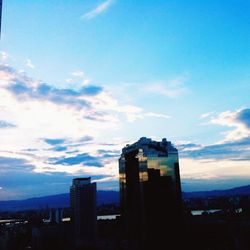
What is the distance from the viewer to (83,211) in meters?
156

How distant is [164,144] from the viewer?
7319cm

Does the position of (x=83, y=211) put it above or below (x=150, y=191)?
below

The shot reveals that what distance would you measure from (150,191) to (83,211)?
96.1 meters

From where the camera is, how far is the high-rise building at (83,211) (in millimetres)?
135750

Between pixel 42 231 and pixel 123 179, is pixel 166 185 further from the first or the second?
pixel 42 231

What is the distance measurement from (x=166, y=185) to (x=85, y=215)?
90.6 meters

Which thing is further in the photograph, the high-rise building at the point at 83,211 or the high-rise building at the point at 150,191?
the high-rise building at the point at 83,211

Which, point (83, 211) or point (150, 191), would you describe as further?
point (83, 211)

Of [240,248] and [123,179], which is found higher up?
[123,179]

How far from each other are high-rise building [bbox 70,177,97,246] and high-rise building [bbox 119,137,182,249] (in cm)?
6200

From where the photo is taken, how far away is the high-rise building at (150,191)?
204 feet

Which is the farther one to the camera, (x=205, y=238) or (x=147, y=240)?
(x=205, y=238)

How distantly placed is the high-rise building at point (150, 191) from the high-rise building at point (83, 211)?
62.0 m

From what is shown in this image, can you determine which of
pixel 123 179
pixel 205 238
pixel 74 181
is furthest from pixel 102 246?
pixel 74 181
